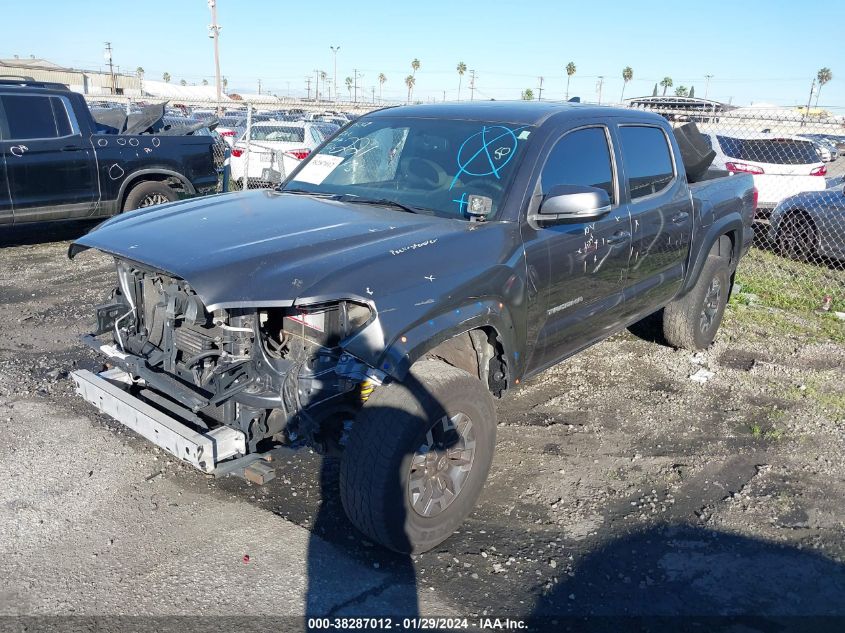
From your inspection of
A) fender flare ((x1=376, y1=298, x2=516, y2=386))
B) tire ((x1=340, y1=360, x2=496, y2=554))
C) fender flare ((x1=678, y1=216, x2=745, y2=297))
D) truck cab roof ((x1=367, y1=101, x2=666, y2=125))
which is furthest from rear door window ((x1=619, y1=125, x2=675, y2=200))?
tire ((x1=340, y1=360, x2=496, y2=554))

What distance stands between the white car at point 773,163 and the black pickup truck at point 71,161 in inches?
346

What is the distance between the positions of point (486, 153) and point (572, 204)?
659 mm

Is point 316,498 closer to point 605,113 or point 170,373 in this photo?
point 170,373

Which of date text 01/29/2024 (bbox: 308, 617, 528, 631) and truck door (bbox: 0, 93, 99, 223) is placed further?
truck door (bbox: 0, 93, 99, 223)

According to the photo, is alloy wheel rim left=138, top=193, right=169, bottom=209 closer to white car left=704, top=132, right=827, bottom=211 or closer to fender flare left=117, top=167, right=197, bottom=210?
fender flare left=117, top=167, right=197, bottom=210

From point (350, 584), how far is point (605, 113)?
3191 millimetres

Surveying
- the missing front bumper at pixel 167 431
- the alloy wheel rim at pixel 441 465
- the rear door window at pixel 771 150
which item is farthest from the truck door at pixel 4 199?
the rear door window at pixel 771 150

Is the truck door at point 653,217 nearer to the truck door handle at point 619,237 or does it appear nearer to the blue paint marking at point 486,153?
the truck door handle at point 619,237

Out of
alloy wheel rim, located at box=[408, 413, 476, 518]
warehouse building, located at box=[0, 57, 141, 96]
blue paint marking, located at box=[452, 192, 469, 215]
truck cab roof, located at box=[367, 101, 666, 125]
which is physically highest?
warehouse building, located at box=[0, 57, 141, 96]

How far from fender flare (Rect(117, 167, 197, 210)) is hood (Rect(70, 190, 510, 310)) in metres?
5.74

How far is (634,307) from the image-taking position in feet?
15.4

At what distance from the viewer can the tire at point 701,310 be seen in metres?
5.69

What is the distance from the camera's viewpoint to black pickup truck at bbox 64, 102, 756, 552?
285 cm

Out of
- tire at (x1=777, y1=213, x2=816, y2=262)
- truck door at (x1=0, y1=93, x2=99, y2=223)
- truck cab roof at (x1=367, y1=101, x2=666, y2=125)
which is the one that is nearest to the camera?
truck cab roof at (x1=367, y1=101, x2=666, y2=125)
